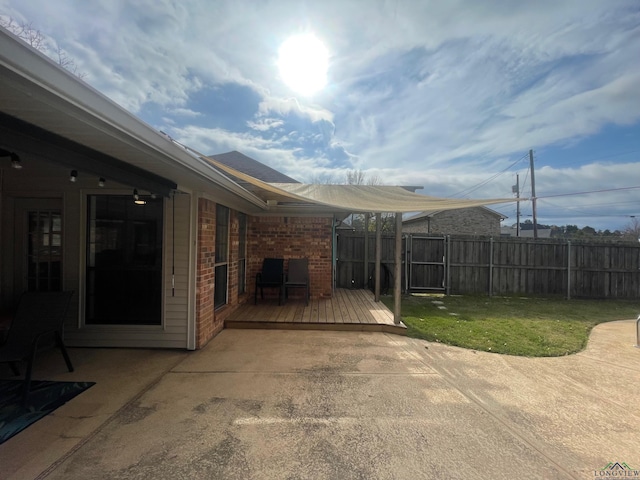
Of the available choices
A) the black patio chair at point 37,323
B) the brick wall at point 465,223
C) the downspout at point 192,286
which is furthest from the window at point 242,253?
the brick wall at point 465,223

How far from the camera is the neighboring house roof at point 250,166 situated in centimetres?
1052

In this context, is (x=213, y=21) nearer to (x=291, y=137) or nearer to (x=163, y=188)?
(x=163, y=188)

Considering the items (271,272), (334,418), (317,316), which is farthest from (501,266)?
(334,418)

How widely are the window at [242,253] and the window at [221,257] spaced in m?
0.93

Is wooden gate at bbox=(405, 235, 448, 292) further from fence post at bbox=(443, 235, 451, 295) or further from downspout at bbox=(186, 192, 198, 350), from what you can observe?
downspout at bbox=(186, 192, 198, 350)

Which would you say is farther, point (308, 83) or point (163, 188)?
point (308, 83)

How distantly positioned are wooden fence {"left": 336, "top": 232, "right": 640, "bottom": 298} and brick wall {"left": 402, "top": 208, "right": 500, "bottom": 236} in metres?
14.4

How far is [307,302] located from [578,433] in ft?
15.6

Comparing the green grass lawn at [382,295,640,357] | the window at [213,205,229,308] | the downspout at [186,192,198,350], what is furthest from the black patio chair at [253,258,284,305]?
the green grass lawn at [382,295,640,357]

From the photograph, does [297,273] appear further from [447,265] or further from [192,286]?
[447,265]

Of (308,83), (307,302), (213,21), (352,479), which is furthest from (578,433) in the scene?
(213,21)

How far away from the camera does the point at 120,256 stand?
4.02m

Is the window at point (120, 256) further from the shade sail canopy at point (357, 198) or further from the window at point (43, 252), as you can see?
the shade sail canopy at point (357, 198)

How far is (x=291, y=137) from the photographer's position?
11352 millimetres
